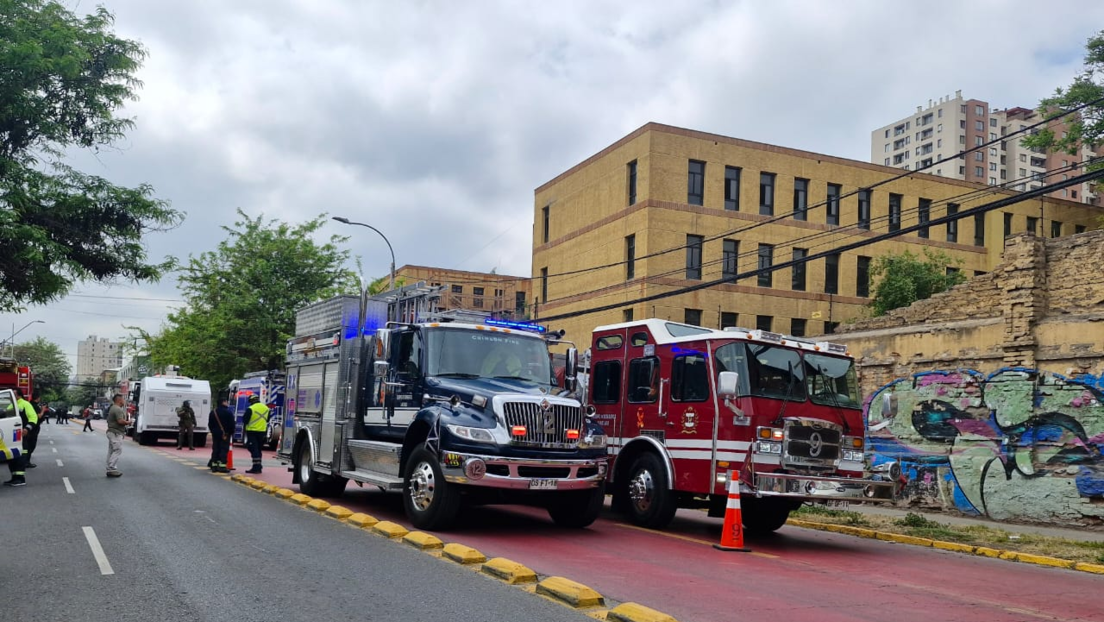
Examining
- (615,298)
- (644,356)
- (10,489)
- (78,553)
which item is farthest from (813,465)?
(615,298)

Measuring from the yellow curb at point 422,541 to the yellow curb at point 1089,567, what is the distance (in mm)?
7494

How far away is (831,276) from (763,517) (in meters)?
32.3

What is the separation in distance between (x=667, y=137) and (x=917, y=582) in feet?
105

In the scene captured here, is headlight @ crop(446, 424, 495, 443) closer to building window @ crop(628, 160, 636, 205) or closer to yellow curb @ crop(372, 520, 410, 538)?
yellow curb @ crop(372, 520, 410, 538)

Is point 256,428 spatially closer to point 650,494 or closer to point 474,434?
point 650,494

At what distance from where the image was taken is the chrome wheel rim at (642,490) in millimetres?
12602

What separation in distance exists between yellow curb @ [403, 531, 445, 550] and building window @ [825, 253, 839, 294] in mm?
36062

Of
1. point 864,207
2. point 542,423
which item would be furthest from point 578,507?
point 864,207

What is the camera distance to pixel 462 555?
8.89 m

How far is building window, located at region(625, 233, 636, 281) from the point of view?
39750 millimetres

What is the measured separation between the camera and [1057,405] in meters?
15.2

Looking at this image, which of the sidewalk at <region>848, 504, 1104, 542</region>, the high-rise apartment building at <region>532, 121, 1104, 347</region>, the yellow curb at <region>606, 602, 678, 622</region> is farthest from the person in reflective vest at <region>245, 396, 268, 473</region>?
the high-rise apartment building at <region>532, 121, 1104, 347</region>

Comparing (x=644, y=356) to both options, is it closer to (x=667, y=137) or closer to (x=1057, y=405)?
(x=1057, y=405)

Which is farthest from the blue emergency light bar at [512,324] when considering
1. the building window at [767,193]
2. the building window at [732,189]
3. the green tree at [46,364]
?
the green tree at [46,364]
